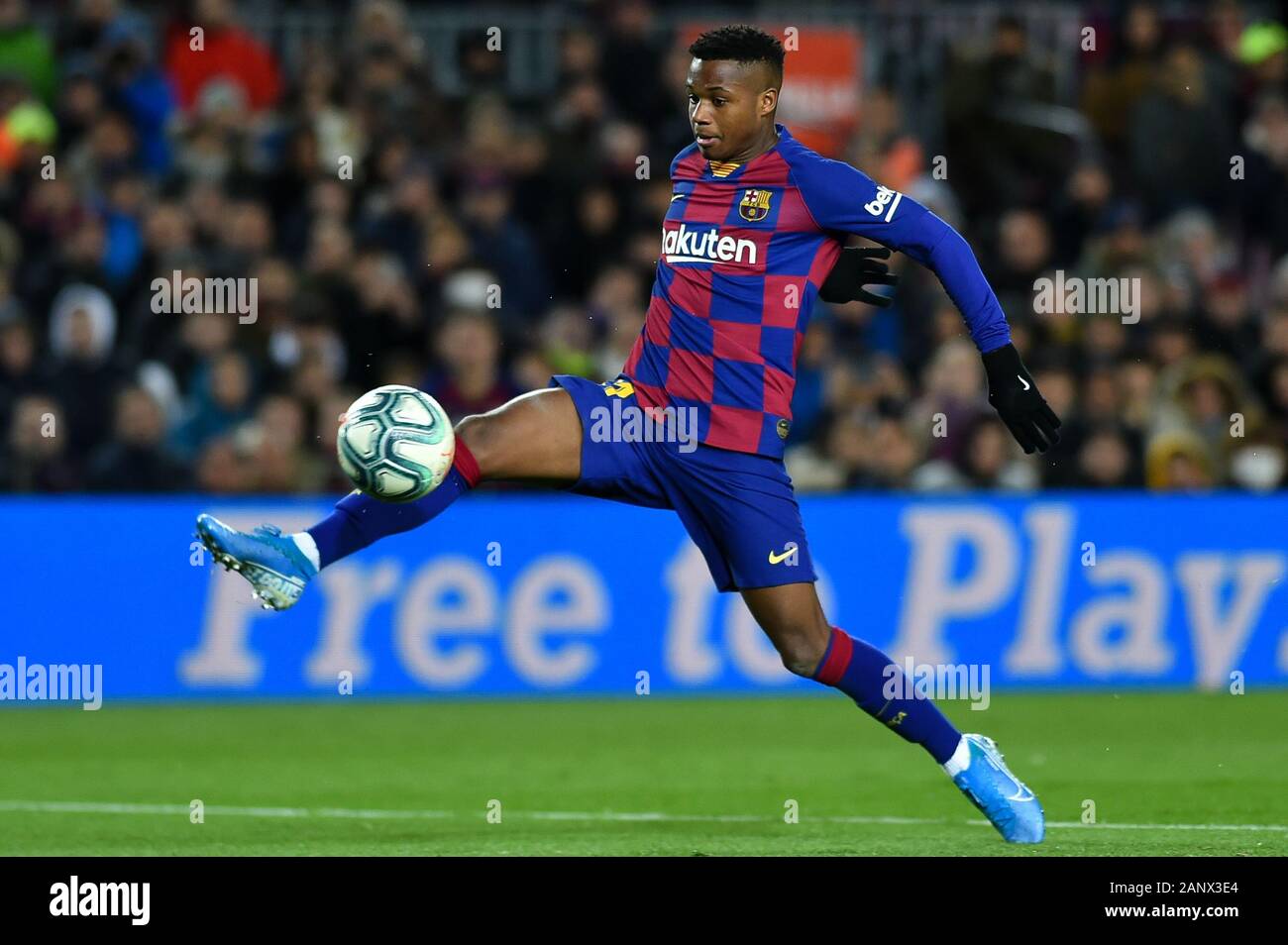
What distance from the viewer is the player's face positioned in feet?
25.1

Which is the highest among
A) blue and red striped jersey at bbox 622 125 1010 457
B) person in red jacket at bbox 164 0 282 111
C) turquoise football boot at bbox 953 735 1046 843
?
person in red jacket at bbox 164 0 282 111

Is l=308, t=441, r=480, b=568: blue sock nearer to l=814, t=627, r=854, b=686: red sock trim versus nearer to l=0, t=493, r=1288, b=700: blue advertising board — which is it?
l=814, t=627, r=854, b=686: red sock trim

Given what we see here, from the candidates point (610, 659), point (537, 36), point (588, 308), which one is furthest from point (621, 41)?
point (610, 659)

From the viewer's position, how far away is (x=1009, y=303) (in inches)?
603

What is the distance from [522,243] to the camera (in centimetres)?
1523

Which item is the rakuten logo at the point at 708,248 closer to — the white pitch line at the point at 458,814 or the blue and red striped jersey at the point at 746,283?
the blue and red striped jersey at the point at 746,283

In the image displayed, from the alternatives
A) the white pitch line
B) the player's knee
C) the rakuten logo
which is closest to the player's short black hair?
the rakuten logo

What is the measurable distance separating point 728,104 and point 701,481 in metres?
1.24

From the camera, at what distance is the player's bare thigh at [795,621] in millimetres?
7711

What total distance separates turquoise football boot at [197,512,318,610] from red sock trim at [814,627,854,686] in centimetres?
174

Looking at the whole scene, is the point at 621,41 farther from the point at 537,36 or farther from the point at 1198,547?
the point at 1198,547

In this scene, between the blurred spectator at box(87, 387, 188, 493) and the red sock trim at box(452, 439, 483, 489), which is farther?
the blurred spectator at box(87, 387, 188, 493)

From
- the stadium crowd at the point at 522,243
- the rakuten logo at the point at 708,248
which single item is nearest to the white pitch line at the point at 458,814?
the rakuten logo at the point at 708,248

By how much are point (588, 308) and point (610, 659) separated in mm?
2603
